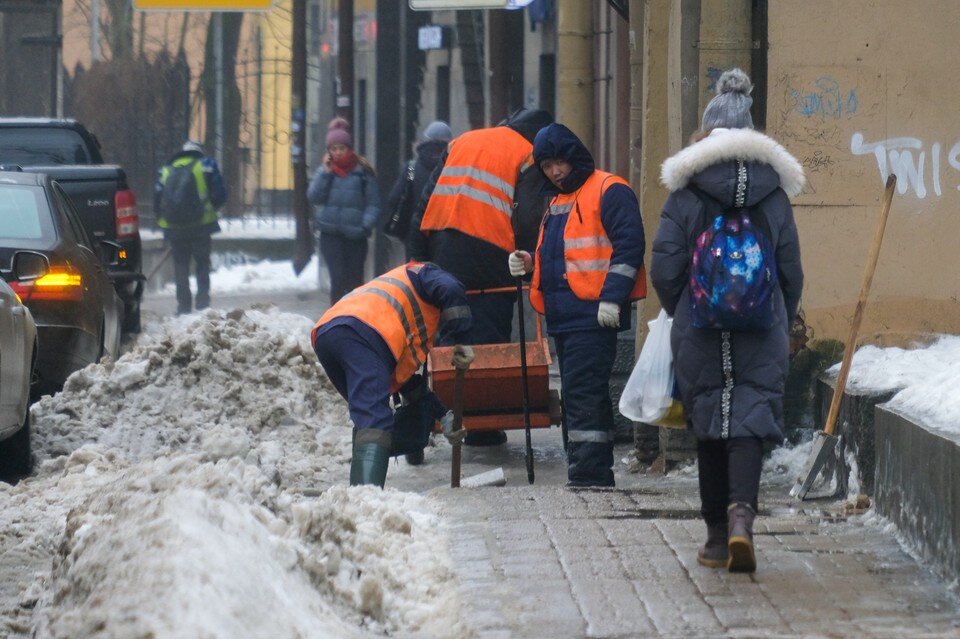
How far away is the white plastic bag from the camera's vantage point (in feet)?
21.5

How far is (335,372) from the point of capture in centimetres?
757

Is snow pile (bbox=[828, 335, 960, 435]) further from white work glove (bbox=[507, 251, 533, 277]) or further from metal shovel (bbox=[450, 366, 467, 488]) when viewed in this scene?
metal shovel (bbox=[450, 366, 467, 488])

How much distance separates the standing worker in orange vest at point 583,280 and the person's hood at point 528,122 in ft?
5.42

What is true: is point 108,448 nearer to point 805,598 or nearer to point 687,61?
point 687,61

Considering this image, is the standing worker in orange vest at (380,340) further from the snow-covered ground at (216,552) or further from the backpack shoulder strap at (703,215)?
the backpack shoulder strap at (703,215)

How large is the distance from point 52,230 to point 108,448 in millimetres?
1622

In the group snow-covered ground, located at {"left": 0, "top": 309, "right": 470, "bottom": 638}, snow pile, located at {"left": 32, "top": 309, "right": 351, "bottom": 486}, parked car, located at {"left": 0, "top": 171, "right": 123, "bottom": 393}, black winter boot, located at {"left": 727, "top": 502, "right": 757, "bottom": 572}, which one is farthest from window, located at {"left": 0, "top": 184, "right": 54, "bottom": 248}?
black winter boot, located at {"left": 727, "top": 502, "right": 757, "bottom": 572}

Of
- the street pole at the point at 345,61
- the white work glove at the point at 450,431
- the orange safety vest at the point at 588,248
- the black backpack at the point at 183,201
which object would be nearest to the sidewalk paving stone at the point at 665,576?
the white work glove at the point at 450,431

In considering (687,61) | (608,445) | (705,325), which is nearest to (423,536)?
(705,325)

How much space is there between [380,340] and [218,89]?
83.5 ft

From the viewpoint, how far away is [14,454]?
28.8 feet

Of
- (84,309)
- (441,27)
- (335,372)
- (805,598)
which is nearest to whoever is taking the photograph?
(805,598)

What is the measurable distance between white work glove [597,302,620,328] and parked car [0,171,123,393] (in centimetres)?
338

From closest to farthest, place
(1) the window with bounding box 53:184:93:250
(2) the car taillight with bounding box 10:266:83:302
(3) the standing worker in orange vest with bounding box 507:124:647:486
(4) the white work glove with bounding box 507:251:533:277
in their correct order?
(3) the standing worker in orange vest with bounding box 507:124:647:486
(4) the white work glove with bounding box 507:251:533:277
(2) the car taillight with bounding box 10:266:83:302
(1) the window with bounding box 53:184:93:250
